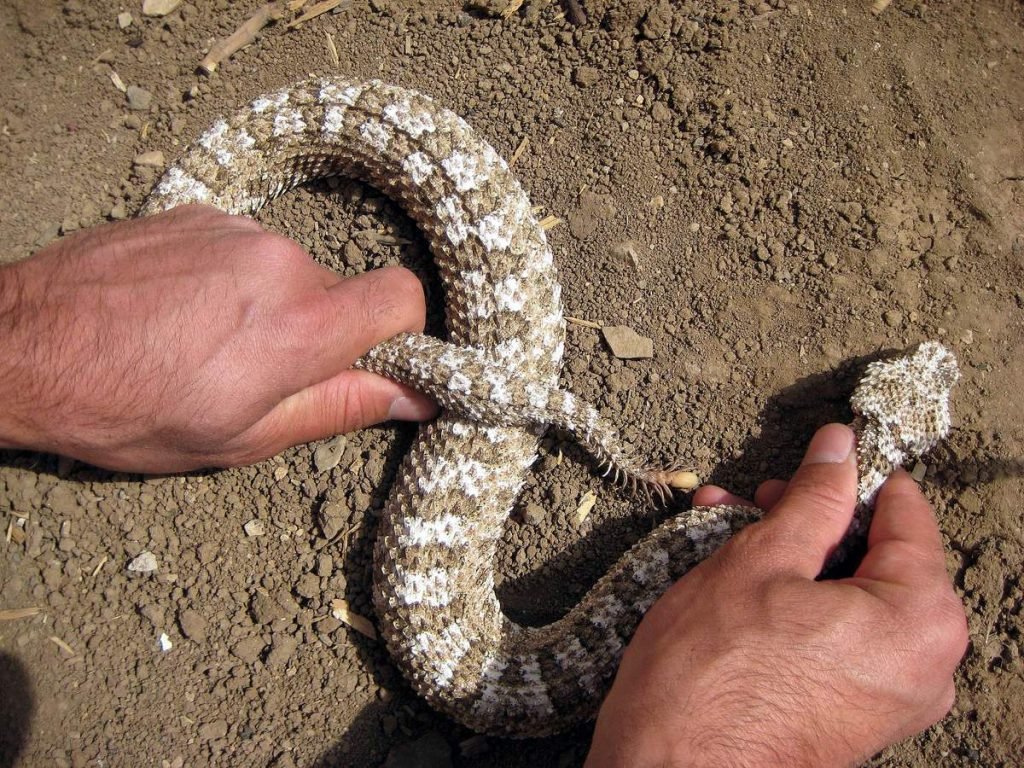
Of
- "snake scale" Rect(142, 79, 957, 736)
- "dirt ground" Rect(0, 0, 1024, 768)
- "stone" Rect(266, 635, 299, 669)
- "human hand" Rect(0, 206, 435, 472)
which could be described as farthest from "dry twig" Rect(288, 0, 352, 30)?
"stone" Rect(266, 635, 299, 669)

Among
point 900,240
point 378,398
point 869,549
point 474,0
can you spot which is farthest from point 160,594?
point 900,240

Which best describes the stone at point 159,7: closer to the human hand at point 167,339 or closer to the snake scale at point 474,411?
the snake scale at point 474,411

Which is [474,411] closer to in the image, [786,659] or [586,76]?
[786,659]

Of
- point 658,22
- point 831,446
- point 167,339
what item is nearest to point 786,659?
point 831,446

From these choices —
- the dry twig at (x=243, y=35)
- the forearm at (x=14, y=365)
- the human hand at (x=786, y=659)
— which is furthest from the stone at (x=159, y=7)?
the human hand at (x=786, y=659)

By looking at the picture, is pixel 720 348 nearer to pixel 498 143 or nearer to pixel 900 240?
pixel 900 240

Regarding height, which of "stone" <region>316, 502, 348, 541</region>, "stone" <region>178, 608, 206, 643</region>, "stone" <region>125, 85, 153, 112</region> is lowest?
"stone" <region>178, 608, 206, 643</region>

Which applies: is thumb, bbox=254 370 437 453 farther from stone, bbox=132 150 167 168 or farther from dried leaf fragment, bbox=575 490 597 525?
stone, bbox=132 150 167 168
